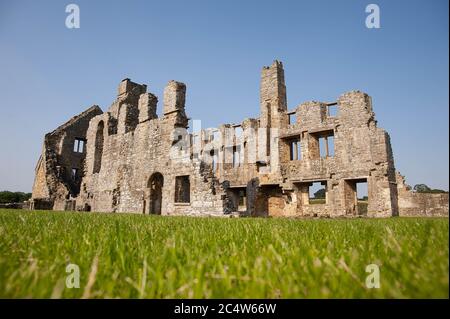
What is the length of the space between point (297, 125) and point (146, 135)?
416 inches

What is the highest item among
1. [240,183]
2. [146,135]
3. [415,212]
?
[146,135]

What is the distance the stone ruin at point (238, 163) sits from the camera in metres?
15.0

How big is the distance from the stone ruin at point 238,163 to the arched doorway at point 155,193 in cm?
6

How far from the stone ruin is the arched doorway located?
6 cm

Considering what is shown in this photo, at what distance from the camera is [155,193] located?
54.2 ft

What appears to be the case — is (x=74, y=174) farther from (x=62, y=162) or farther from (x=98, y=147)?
(x=98, y=147)

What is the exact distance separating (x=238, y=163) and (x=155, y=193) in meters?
8.81

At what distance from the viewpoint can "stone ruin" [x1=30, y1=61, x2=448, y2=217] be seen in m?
15.0

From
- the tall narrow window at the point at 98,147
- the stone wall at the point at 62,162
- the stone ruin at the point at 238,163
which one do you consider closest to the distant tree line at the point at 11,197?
the stone wall at the point at 62,162

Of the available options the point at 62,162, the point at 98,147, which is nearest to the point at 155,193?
the point at 98,147

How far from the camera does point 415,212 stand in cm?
2183

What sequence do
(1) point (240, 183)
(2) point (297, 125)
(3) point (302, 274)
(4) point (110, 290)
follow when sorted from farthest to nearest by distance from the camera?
(1) point (240, 183) → (2) point (297, 125) → (3) point (302, 274) → (4) point (110, 290)
